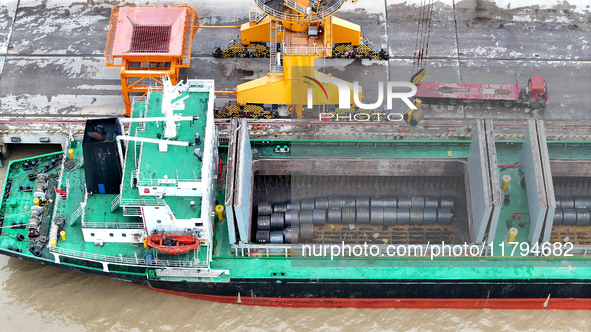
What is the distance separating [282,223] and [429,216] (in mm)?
8463

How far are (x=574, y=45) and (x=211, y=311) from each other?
31.5 meters

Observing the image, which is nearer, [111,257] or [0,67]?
[111,257]

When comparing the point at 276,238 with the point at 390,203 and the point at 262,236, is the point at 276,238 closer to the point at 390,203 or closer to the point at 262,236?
the point at 262,236

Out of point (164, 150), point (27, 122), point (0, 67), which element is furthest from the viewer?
point (0, 67)

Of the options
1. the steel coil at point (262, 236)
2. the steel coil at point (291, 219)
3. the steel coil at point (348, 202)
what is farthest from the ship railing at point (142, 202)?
the steel coil at point (348, 202)

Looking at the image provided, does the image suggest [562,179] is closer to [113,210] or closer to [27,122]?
[113,210]

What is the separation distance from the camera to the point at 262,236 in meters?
50.9

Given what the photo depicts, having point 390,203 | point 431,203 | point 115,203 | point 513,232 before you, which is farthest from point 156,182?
point 513,232

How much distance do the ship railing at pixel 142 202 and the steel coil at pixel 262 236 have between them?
6742 millimetres

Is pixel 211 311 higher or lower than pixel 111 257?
lower

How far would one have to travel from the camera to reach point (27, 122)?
5653 cm

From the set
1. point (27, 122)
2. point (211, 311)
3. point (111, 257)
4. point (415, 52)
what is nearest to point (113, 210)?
point (111, 257)

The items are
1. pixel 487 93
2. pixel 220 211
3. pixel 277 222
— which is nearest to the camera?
pixel 220 211

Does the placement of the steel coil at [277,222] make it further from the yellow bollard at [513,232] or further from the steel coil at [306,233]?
the yellow bollard at [513,232]
